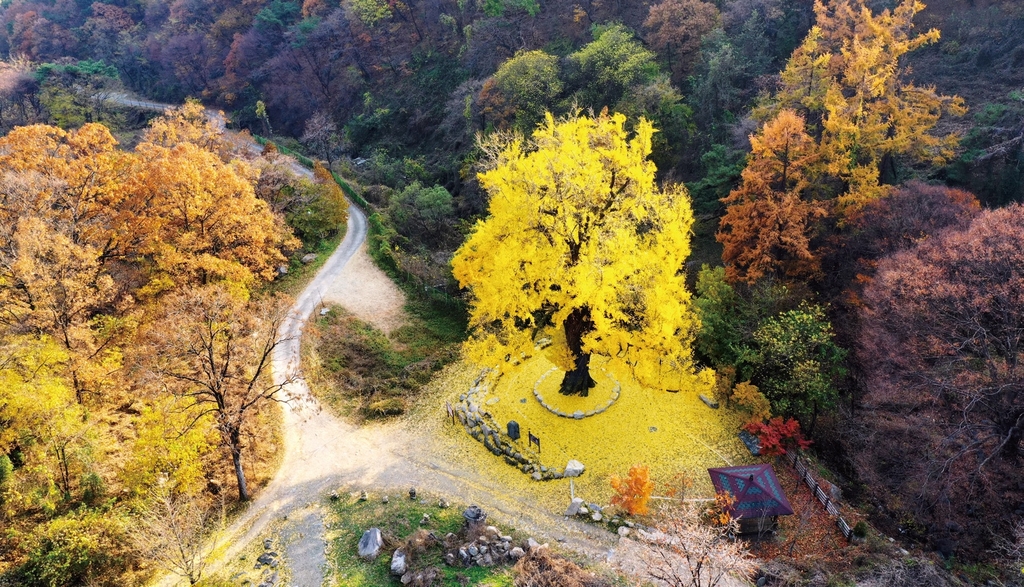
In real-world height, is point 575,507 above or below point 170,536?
below

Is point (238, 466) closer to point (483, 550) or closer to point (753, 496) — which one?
point (483, 550)

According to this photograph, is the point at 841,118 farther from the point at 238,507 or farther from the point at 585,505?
the point at 238,507

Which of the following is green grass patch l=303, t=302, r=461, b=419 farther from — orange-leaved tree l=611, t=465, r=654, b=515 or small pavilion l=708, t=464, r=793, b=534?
small pavilion l=708, t=464, r=793, b=534

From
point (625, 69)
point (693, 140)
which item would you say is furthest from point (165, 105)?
point (693, 140)

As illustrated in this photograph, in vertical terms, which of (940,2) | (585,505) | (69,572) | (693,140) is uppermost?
(940,2)

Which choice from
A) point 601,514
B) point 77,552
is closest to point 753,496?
point 601,514

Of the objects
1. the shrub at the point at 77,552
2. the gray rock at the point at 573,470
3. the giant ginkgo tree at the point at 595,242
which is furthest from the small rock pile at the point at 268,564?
the giant ginkgo tree at the point at 595,242
